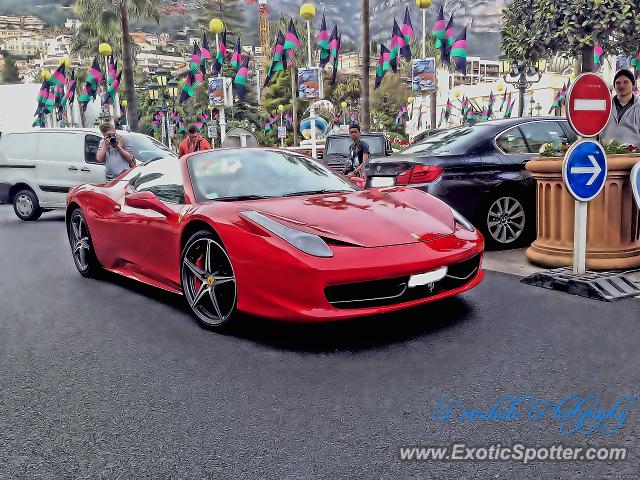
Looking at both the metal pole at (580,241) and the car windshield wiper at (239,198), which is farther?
the metal pole at (580,241)

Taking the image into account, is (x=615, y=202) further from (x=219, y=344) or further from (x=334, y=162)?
(x=334, y=162)

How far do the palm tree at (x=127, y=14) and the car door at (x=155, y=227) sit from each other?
69.8 ft

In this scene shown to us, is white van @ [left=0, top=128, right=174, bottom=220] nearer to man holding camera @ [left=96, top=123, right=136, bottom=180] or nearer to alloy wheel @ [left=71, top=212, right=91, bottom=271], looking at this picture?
man holding camera @ [left=96, top=123, right=136, bottom=180]

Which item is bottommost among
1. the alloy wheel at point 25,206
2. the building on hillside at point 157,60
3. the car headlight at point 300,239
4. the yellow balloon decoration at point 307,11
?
the alloy wheel at point 25,206

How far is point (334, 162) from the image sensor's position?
14.7m

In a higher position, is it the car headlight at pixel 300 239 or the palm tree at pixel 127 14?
the palm tree at pixel 127 14

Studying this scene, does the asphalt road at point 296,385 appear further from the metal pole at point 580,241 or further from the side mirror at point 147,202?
the side mirror at point 147,202

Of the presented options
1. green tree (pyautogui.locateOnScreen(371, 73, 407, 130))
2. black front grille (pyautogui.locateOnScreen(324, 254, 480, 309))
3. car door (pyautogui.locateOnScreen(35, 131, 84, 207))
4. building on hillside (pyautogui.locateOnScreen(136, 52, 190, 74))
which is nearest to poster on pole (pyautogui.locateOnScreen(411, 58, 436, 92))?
car door (pyautogui.locateOnScreen(35, 131, 84, 207))

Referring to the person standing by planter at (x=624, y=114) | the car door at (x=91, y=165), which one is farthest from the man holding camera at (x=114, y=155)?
the person standing by planter at (x=624, y=114)

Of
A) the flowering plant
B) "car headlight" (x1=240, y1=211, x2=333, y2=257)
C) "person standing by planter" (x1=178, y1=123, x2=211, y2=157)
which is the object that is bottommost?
→ "car headlight" (x1=240, y1=211, x2=333, y2=257)

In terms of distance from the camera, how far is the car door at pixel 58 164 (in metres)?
11.4

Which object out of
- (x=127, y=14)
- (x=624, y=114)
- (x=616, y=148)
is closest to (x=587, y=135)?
(x=616, y=148)

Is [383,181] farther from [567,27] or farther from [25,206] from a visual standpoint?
[567,27]

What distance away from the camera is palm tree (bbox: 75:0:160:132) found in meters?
25.0
